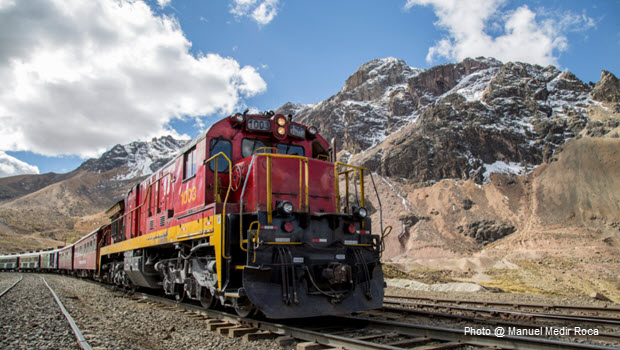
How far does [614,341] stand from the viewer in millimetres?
5629

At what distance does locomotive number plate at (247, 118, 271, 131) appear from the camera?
7.74 m

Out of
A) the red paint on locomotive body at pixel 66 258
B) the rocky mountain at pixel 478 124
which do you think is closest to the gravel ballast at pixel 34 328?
the red paint on locomotive body at pixel 66 258

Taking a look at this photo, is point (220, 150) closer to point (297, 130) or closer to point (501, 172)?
point (297, 130)

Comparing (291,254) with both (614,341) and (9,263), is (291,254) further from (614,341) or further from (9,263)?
(9,263)

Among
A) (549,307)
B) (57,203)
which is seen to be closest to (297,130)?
(549,307)

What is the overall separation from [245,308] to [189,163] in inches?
132

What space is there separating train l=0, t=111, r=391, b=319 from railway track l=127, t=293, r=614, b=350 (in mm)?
298

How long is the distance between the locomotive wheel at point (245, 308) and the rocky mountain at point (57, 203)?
68685mm

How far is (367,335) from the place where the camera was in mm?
5832

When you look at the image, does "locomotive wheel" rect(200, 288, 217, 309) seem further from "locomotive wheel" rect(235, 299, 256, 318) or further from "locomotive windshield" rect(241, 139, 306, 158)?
"locomotive windshield" rect(241, 139, 306, 158)

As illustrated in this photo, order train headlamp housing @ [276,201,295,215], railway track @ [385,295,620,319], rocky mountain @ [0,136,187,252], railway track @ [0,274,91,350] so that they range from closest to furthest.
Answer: railway track @ [0,274,91,350], train headlamp housing @ [276,201,295,215], railway track @ [385,295,620,319], rocky mountain @ [0,136,187,252]

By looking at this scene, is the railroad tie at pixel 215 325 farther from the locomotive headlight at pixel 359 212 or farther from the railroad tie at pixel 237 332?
the locomotive headlight at pixel 359 212

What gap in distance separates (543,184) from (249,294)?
185 feet

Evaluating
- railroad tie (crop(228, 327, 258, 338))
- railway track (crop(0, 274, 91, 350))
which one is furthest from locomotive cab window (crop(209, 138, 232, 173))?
railway track (crop(0, 274, 91, 350))
